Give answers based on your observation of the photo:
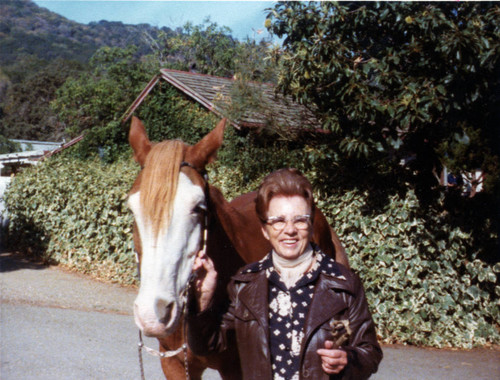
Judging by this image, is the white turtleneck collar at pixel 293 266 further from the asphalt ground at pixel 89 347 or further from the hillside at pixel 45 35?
the hillside at pixel 45 35

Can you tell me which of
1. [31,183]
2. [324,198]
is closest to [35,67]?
[31,183]

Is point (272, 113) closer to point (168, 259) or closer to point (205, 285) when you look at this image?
point (205, 285)

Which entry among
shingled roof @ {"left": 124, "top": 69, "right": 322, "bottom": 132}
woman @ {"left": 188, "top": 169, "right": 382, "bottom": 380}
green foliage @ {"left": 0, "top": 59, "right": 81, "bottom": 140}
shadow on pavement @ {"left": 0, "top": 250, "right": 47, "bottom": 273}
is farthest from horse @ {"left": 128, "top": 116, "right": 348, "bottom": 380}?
green foliage @ {"left": 0, "top": 59, "right": 81, "bottom": 140}

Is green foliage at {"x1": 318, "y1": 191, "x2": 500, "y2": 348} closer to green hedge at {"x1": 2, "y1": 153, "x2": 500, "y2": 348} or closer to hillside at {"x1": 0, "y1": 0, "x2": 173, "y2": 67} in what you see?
green hedge at {"x1": 2, "y1": 153, "x2": 500, "y2": 348}

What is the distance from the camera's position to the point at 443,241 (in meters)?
5.81

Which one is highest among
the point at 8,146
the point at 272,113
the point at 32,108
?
the point at 32,108

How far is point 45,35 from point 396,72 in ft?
360

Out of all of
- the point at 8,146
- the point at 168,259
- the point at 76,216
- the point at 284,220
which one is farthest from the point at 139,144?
the point at 8,146

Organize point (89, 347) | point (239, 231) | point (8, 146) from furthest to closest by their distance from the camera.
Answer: point (8, 146), point (89, 347), point (239, 231)

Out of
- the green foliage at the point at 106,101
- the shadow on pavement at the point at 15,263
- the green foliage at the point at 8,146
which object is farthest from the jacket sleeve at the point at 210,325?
the green foliage at the point at 8,146

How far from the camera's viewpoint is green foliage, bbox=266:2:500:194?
15.3 ft

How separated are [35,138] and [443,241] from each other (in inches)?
1833

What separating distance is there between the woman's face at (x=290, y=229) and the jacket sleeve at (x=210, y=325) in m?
0.33

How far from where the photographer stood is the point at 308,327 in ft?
6.34
